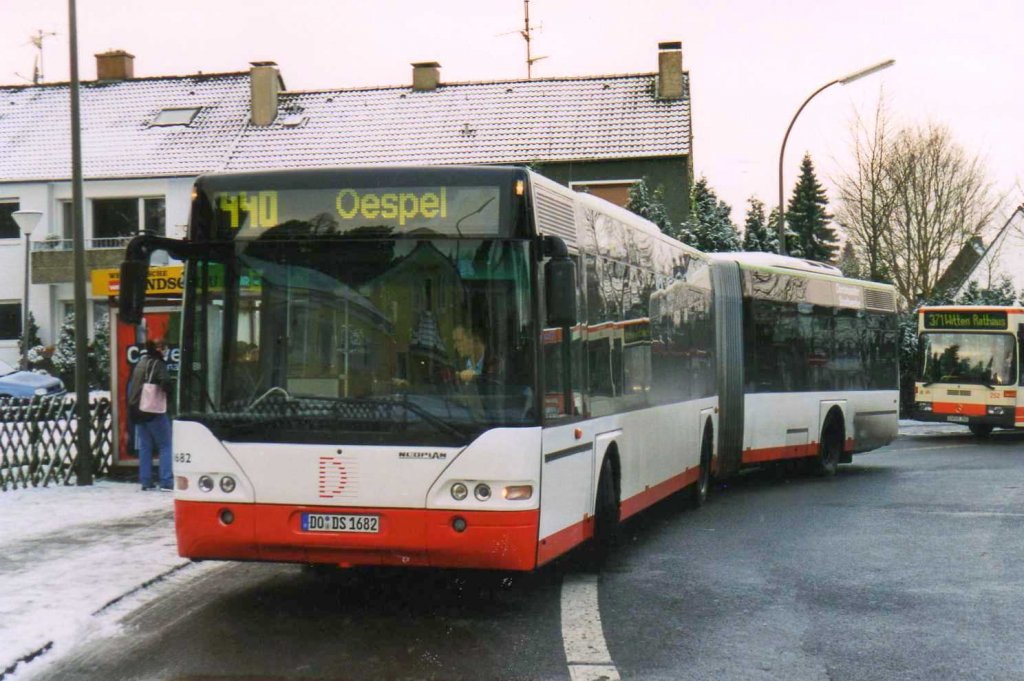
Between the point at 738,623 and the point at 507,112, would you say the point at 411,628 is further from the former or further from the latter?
the point at 507,112

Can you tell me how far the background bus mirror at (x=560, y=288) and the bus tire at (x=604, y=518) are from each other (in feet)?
7.59

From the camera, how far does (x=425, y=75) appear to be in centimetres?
4738

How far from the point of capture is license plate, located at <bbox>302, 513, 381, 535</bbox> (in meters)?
8.29

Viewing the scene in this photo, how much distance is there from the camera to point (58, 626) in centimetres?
811

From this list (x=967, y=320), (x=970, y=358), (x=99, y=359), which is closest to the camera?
(x=970, y=358)

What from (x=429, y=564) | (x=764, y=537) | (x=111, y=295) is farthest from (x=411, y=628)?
→ (x=111, y=295)

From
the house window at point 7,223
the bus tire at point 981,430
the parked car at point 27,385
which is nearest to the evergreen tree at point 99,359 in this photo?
the parked car at point 27,385

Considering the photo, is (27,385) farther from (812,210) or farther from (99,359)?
(812,210)

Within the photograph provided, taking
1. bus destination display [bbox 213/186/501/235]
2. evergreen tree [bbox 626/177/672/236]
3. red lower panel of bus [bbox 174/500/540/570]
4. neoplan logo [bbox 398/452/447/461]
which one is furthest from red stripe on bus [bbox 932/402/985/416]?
neoplan logo [bbox 398/452/447/461]

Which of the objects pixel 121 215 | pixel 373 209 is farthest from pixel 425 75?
pixel 373 209

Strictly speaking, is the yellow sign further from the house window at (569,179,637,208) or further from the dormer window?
the dormer window

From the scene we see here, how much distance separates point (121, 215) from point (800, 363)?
3088 centimetres

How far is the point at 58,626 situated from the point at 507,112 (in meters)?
38.5

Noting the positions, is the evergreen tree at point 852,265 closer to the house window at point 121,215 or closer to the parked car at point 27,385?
the house window at point 121,215
